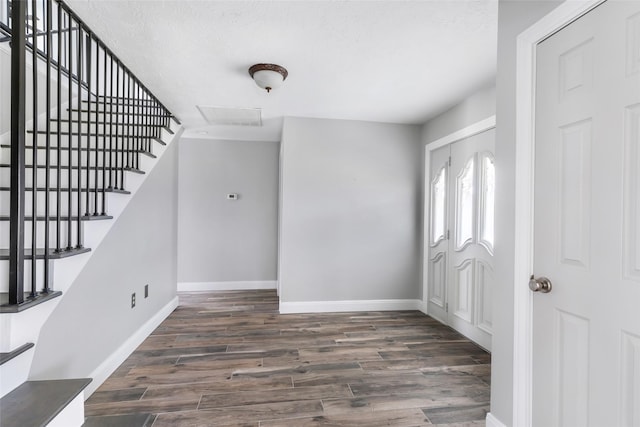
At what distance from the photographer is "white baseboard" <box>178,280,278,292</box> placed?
4770 mm

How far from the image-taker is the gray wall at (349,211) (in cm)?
371

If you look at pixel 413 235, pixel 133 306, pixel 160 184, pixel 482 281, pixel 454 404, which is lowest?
pixel 454 404

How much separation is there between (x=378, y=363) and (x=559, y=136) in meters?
2.05

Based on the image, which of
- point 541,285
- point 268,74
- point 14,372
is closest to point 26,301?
point 14,372

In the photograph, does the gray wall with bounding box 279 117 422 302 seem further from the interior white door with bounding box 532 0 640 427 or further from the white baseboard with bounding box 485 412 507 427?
the interior white door with bounding box 532 0 640 427

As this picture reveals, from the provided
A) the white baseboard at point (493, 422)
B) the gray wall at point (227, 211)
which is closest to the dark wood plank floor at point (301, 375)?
the white baseboard at point (493, 422)

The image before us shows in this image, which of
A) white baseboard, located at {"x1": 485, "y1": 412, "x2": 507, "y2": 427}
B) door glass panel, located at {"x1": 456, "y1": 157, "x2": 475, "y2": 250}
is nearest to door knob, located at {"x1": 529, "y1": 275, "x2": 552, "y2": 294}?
white baseboard, located at {"x1": 485, "y1": 412, "x2": 507, "y2": 427}

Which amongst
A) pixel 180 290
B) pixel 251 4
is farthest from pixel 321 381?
pixel 180 290

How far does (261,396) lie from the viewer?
2.04 meters

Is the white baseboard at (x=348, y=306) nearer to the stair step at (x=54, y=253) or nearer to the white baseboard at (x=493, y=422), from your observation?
the white baseboard at (x=493, y=422)

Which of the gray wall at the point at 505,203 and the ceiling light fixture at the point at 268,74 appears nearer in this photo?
the gray wall at the point at 505,203

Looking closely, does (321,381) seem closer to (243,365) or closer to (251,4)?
(243,365)

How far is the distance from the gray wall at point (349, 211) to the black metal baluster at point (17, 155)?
2581mm

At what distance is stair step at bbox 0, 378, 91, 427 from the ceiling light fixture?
7.29 feet
